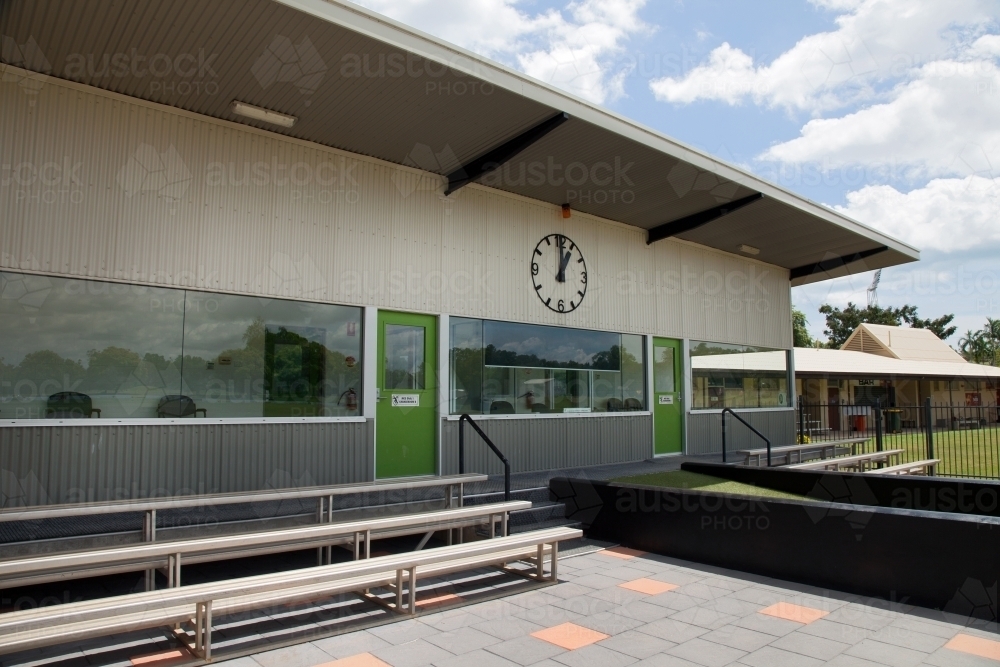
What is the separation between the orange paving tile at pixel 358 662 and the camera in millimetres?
3703

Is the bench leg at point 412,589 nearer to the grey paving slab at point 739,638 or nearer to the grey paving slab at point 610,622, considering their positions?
the grey paving slab at point 610,622

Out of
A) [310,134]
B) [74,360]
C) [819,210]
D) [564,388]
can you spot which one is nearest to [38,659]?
[74,360]

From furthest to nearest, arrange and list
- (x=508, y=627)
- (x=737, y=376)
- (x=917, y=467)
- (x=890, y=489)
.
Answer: (x=737, y=376), (x=917, y=467), (x=890, y=489), (x=508, y=627)

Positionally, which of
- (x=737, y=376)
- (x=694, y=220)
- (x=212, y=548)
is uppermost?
(x=694, y=220)

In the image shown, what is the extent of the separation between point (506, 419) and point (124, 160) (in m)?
5.10

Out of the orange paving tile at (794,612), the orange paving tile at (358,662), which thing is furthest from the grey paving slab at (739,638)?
the orange paving tile at (358,662)

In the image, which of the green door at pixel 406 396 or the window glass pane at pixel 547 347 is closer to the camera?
the green door at pixel 406 396

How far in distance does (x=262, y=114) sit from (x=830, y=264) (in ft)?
37.2

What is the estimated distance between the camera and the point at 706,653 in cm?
390

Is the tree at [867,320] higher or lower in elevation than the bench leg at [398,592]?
higher

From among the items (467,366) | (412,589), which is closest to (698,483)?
(467,366)

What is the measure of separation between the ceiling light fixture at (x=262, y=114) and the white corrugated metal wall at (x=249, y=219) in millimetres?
301

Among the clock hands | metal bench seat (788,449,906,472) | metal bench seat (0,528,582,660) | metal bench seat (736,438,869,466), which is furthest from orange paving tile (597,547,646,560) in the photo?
metal bench seat (736,438,869,466)

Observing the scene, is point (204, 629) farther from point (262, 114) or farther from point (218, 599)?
point (262, 114)
